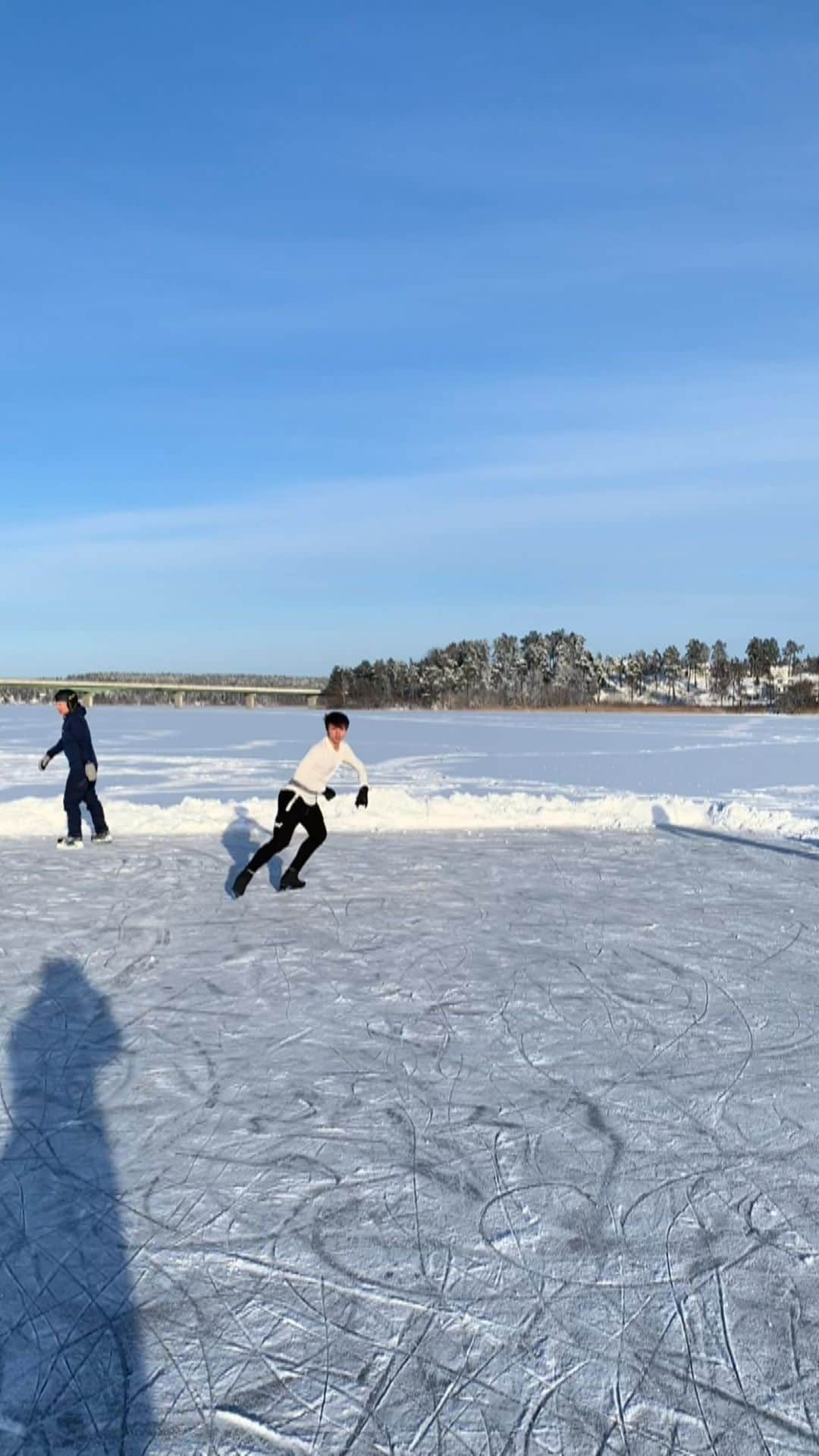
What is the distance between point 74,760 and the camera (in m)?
9.38

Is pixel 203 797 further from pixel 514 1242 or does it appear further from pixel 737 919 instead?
pixel 514 1242

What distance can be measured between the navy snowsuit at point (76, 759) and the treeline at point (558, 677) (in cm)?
6607

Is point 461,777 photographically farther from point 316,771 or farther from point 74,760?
point 316,771

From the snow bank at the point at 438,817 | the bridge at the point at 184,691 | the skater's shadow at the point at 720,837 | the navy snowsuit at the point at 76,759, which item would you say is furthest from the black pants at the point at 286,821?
the bridge at the point at 184,691

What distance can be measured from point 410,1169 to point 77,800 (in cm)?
690

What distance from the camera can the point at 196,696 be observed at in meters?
77.1

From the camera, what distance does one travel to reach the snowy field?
2.22 meters

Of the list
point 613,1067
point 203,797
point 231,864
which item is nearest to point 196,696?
point 203,797

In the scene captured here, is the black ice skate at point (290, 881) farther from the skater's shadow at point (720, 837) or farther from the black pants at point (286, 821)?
the skater's shadow at point (720, 837)

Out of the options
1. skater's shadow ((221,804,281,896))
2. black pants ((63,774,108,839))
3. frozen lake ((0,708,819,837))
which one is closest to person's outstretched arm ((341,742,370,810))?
skater's shadow ((221,804,281,896))

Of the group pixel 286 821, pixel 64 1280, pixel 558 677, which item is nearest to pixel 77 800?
pixel 286 821

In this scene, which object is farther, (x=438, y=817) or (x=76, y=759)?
(x=438, y=817)

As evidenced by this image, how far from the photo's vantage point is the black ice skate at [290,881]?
7.63 m

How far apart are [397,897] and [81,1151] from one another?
429 centimetres
